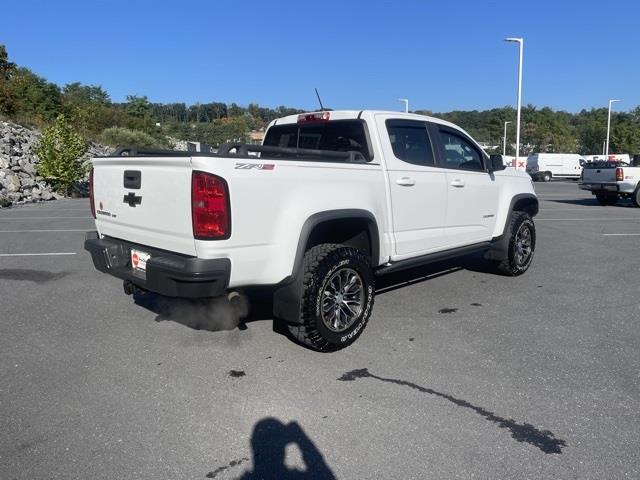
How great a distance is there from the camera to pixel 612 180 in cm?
1730

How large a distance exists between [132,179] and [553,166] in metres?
40.5

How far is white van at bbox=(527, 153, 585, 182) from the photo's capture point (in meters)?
39.0

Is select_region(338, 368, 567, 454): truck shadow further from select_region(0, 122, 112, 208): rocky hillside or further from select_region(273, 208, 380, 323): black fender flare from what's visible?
select_region(0, 122, 112, 208): rocky hillside

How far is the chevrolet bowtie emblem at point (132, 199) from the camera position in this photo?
408cm

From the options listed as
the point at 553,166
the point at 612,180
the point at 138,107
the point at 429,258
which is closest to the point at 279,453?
the point at 429,258

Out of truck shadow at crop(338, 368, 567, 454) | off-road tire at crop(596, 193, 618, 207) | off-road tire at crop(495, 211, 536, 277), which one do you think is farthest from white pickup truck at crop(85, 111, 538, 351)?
off-road tire at crop(596, 193, 618, 207)

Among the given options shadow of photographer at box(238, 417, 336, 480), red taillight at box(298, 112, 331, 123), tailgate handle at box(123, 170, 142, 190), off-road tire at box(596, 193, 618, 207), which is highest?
red taillight at box(298, 112, 331, 123)

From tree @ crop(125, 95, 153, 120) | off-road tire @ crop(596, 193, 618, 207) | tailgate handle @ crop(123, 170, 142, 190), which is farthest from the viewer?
tree @ crop(125, 95, 153, 120)

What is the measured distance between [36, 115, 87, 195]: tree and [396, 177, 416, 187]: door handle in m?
17.7

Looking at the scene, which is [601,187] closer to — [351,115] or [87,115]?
[351,115]

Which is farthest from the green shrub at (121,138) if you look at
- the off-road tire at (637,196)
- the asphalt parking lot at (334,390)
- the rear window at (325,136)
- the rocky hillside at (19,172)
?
the asphalt parking lot at (334,390)

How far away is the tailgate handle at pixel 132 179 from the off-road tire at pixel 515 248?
14.8 ft

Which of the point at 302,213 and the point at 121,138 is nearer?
the point at 302,213

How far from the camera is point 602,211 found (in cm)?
1589
